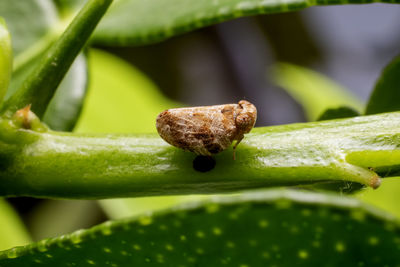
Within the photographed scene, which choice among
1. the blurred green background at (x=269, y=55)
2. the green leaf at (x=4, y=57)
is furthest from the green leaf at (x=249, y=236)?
the blurred green background at (x=269, y=55)

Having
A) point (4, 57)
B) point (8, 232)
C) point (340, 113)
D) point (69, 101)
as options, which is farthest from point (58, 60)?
point (8, 232)

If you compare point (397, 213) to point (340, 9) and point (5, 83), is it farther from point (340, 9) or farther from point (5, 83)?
point (340, 9)

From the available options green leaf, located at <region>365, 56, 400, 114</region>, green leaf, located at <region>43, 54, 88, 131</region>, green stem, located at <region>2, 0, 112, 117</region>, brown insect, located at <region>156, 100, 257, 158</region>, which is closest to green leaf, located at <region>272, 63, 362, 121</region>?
green leaf, located at <region>365, 56, 400, 114</region>

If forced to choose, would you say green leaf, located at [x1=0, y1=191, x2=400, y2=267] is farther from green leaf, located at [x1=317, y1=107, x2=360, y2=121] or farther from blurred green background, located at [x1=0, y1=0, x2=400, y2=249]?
blurred green background, located at [x1=0, y1=0, x2=400, y2=249]

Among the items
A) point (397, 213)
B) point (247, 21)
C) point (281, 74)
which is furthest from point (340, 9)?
point (397, 213)

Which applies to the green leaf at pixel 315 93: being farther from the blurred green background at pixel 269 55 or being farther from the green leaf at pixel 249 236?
the green leaf at pixel 249 236
